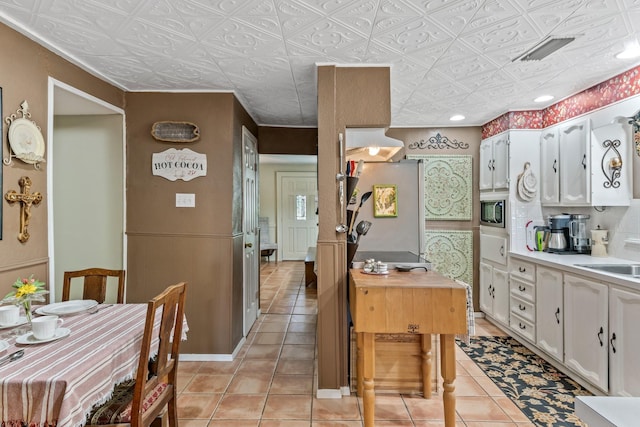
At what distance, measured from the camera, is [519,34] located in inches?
78.9

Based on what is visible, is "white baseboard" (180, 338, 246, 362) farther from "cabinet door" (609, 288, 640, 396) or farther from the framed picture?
"cabinet door" (609, 288, 640, 396)

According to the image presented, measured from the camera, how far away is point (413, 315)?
1864 millimetres

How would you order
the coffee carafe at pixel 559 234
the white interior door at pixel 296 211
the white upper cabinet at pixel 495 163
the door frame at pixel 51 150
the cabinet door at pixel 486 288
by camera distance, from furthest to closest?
the white interior door at pixel 296 211 → the cabinet door at pixel 486 288 → the white upper cabinet at pixel 495 163 → the coffee carafe at pixel 559 234 → the door frame at pixel 51 150

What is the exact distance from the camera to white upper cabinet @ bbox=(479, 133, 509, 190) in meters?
3.63

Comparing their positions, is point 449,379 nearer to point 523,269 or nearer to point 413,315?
point 413,315

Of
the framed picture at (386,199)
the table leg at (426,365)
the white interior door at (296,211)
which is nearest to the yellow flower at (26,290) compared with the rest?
the table leg at (426,365)

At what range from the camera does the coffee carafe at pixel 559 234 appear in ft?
10.5

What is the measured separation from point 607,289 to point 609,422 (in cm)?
216

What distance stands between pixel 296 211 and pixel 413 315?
6527 millimetres

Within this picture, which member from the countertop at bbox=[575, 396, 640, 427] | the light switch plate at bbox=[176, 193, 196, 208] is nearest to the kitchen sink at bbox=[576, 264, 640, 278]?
the countertop at bbox=[575, 396, 640, 427]

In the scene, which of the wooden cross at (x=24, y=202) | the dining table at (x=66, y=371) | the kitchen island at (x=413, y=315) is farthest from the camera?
the wooden cross at (x=24, y=202)

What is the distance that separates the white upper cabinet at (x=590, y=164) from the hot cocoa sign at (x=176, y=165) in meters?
3.36

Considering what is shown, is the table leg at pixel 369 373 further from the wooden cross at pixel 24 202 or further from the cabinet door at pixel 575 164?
the cabinet door at pixel 575 164

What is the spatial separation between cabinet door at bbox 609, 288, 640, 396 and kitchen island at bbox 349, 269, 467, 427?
1.15 metres
